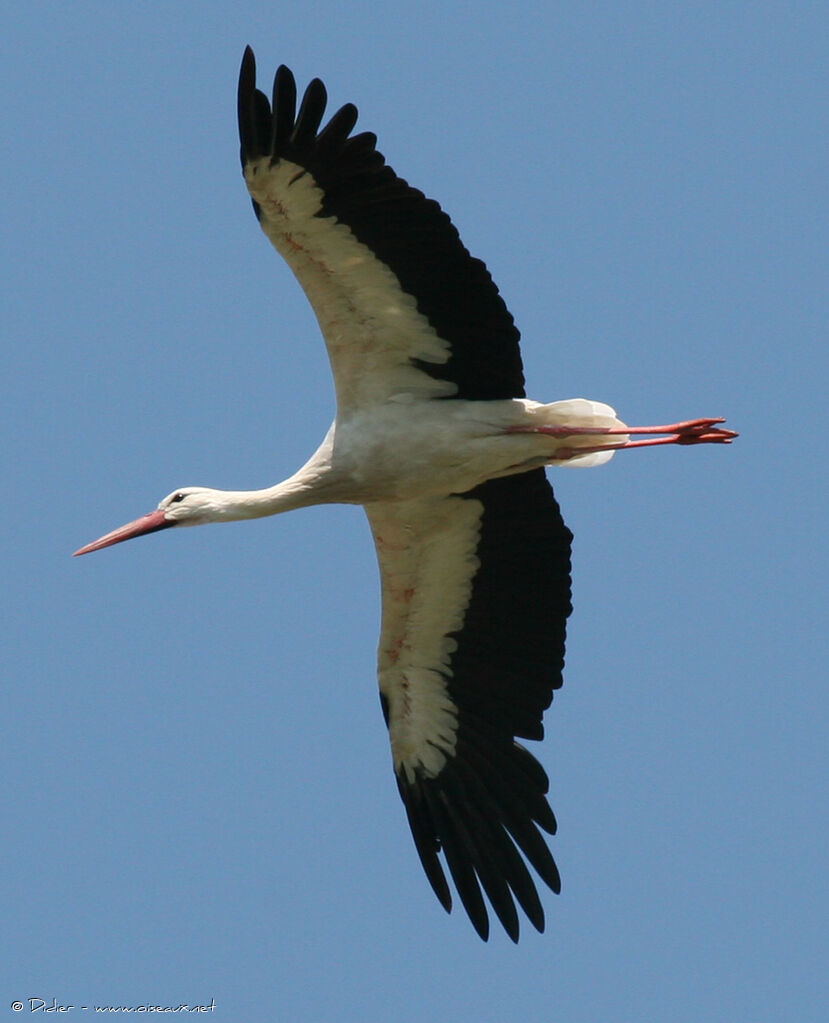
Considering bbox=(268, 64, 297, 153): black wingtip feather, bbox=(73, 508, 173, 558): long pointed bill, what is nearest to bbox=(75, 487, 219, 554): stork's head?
bbox=(73, 508, 173, 558): long pointed bill

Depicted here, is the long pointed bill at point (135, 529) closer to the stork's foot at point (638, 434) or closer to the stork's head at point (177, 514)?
the stork's head at point (177, 514)

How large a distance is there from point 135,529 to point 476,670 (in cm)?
194

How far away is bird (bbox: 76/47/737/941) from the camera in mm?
8992

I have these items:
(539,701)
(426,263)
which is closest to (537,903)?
(539,701)

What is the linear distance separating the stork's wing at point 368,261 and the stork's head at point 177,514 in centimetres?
89

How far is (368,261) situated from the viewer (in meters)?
9.23

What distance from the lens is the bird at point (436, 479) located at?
899 cm

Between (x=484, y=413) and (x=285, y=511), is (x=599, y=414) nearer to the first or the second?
(x=484, y=413)

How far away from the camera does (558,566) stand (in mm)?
10250

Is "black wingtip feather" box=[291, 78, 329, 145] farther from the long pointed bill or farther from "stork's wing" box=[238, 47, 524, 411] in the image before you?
the long pointed bill

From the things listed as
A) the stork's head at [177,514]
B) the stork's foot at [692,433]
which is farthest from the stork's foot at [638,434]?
the stork's head at [177,514]

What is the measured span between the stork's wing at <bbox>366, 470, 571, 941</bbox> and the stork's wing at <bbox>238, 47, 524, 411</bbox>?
2.48 feet

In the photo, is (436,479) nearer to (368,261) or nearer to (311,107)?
(368,261)

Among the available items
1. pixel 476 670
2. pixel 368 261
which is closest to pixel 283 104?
pixel 368 261
